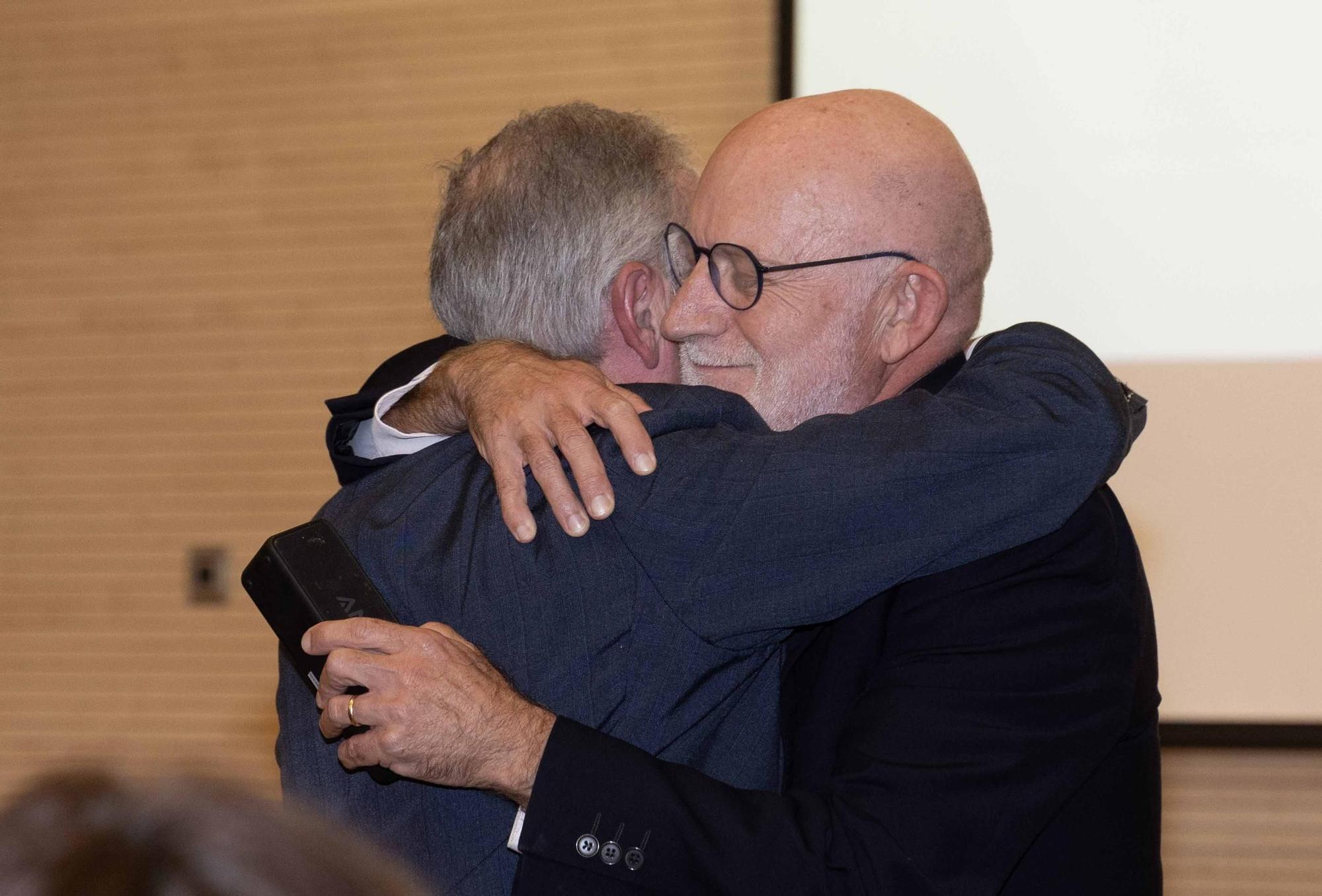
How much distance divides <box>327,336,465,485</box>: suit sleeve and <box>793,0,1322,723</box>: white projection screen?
184cm

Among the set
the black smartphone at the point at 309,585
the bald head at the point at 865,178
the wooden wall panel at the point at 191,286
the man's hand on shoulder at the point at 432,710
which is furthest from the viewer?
the wooden wall panel at the point at 191,286

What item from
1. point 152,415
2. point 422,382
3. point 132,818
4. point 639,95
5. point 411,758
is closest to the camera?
point 132,818

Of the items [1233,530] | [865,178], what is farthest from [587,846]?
[1233,530]

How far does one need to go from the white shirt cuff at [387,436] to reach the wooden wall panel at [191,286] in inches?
94.5

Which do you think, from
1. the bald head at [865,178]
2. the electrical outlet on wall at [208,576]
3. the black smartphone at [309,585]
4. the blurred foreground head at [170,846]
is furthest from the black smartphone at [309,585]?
the electrical outlet on wall at [208,576]

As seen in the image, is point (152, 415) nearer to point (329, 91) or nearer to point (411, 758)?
point (329, 91)

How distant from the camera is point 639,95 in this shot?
411 cm

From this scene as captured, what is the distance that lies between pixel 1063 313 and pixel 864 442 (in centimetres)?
221

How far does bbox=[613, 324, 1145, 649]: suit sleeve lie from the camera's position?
1.39 metres

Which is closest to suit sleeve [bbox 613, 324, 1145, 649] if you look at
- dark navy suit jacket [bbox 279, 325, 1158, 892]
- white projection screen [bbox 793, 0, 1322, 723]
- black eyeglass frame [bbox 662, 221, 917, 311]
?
dark navy suit jacket [bbox 279, 325, 1158, 892]

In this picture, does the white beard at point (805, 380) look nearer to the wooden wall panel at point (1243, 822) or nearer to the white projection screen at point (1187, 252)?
the white projection screen at point (1187, 252)

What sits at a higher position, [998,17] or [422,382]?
[998,17]

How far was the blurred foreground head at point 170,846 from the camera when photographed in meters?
0.55

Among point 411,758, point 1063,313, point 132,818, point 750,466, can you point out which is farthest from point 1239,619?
point 132,818
